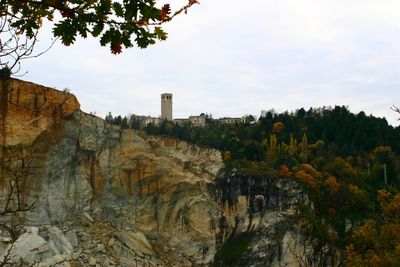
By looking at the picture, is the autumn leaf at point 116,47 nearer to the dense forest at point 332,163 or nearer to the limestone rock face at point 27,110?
the dense forest at point 332,163

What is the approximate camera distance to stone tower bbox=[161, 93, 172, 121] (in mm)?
77175

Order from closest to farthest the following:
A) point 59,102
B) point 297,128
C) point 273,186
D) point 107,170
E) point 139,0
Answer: point 139,0, point 59,102, point 107,170, point 273,186, point 297,128

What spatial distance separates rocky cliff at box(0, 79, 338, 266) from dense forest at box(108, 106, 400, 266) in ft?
6.42

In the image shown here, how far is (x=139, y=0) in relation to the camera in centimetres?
284

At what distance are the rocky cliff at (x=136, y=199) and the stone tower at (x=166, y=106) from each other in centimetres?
3829

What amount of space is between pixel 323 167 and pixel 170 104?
37857mm

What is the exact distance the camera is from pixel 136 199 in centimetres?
3459

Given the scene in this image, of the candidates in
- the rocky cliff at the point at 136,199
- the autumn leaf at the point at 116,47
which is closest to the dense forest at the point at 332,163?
the rocky cliff at the point at 136,199

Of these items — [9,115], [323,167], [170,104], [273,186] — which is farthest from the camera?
[170,104]

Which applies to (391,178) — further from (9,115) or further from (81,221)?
(9,115)

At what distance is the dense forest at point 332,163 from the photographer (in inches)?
1280

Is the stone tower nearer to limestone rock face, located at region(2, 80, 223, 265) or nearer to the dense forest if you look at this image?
the dense forest

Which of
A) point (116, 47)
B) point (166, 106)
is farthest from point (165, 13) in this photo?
point (166, 106)

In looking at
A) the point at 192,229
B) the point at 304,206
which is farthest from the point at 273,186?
the point at 192,229
